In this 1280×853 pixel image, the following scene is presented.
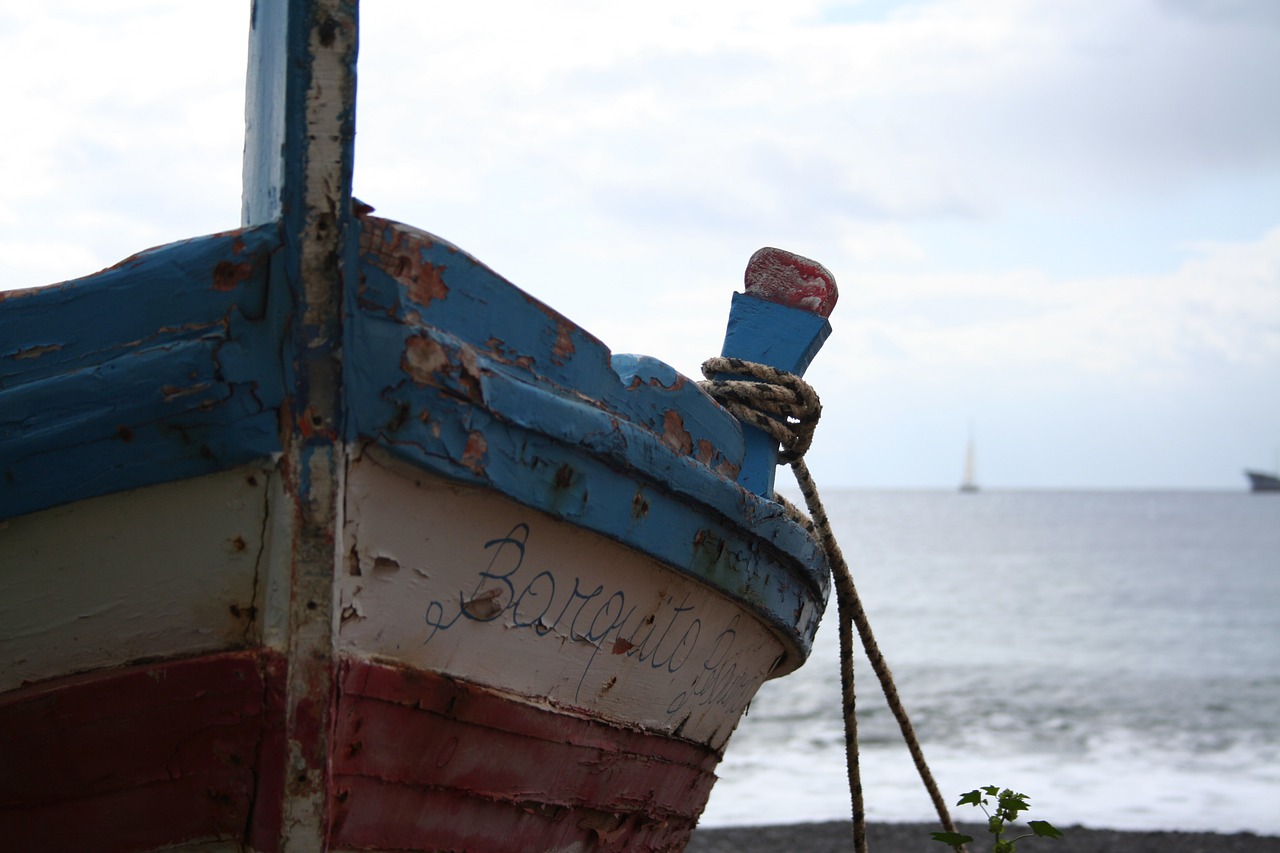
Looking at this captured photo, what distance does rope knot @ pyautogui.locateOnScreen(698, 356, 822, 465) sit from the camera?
262cm

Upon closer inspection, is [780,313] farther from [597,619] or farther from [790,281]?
[597,619]

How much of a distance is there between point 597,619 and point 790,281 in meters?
1.01

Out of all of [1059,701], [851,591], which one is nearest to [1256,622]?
[1059,701]

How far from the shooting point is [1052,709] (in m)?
13.9

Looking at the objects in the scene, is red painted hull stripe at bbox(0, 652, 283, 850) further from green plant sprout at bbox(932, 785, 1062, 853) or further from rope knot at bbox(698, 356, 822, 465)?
green plant sprout at bbox(932, 785, 1062, 853)

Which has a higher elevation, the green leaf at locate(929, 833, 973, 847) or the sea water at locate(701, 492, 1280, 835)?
the sea water at locate(701, 492, 1280, 835)

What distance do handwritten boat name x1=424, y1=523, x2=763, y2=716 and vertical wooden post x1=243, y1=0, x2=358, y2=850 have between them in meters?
0.21

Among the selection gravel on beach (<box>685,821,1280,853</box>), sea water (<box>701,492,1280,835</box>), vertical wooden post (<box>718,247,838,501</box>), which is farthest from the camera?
sea water (<box>701,492,1280,835</box>)

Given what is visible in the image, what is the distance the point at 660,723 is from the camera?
8.14 feet

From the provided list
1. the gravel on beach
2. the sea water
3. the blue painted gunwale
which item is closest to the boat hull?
the blue painted gunwale

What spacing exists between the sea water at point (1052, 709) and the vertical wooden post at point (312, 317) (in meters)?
6.96

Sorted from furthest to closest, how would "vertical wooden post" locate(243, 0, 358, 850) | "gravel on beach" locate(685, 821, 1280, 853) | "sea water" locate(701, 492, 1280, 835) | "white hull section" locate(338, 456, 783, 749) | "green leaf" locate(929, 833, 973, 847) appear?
"sea water" locate(701, 492, 1280, 835), "gravel on beach" locate(685, 821, 1280, 853), "green leaf" locate(929, 833, 973, 847), "white hull section" locate(338, 456, 783, 749), "vertical wooden post" locate(243, 0, 358, 850)

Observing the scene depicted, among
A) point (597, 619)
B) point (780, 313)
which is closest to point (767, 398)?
point (780, 313)

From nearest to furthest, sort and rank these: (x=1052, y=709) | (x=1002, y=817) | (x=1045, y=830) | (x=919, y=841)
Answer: (x=1045, y=830), (x=1002, y=817), (x=919, y=841), (x=1052, y=709)
